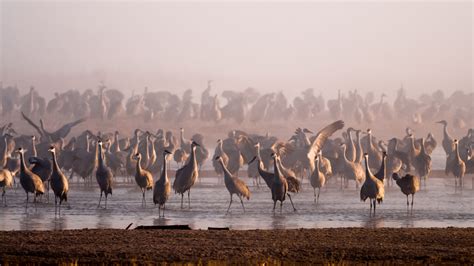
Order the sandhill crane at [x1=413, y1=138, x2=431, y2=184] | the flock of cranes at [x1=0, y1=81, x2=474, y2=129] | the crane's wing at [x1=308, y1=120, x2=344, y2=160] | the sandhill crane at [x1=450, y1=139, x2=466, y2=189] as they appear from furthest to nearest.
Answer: the flock of cranes at [x1=0, y1=81, x2=474, y2=129]
the sandhill crane at [x1=413, y1=138, x2=431, y2=184]
the sandhill crane at [x1=450, y1=139, x2=466, y2=189]
the crane's wing at [x1=308, y1=120, x2=344, y2=160]

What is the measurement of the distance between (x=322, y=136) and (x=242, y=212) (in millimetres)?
5641

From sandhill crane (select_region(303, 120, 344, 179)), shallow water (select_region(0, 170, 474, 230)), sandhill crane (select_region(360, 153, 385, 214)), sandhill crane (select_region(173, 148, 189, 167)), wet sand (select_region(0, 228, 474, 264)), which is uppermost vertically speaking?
sandhill crane (select_region(303, 120, 344, 179))

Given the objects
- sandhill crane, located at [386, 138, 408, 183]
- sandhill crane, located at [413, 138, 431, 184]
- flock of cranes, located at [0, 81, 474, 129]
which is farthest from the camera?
flock of cranes, located at [0, 81, 474, 129]

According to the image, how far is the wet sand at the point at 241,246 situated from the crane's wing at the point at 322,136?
10.1m

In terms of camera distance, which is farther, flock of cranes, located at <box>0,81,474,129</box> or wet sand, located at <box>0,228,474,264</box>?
flock of cranes, located at <box>0,81,474,129</box>

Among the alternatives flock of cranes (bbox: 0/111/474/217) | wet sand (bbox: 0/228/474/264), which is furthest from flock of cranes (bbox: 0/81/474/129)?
wet sand (bbox: 0/228/474/264)

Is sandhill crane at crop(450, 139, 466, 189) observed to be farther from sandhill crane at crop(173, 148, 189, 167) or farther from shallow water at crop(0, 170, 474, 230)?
sandhill crane at crop(173, 148, 189, 167)

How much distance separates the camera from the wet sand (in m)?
14.0

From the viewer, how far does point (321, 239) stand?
16094 millimetres

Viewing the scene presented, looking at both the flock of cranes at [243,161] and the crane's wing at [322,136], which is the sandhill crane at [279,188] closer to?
the flock of cranes at [243,161]

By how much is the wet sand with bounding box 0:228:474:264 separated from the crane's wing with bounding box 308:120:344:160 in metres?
10.1

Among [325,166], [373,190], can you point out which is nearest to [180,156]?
[325,166]

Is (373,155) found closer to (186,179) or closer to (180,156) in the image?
(180,156)

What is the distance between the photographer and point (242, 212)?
23.4m
